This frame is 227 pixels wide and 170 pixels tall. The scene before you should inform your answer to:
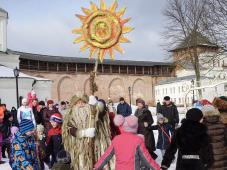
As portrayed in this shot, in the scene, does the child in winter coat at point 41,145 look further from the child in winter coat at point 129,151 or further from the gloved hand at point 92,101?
the child in winter coat at point 129,151

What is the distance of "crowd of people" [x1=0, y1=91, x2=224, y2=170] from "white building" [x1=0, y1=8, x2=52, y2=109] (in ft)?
61.2

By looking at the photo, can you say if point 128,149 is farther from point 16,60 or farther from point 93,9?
point 16,60

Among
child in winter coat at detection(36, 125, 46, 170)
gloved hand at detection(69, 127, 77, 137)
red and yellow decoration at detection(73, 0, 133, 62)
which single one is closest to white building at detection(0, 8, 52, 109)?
child in winter coat at detection(36, 125, 46, 170)

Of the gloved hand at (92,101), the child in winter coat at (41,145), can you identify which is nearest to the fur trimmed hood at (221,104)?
the gloved hand at (92,101)

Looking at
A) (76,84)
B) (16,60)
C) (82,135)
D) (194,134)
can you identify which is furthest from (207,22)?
(76,84)

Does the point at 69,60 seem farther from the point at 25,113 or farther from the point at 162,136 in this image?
the point at 162,136

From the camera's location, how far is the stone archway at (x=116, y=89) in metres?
47.5

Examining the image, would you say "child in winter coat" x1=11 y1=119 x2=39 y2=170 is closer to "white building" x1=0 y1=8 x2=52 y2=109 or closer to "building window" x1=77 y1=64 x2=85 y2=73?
"white building" x1=0 y1=8 x2=52 y2=109

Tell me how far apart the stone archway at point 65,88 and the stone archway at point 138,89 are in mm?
8421

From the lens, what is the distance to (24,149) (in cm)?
539

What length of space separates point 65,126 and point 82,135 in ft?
1.52

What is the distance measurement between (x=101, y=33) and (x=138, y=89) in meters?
43.5

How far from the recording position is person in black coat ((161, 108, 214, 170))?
14.9 ft

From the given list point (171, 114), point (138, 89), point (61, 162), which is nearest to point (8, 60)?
point (138, 89)
